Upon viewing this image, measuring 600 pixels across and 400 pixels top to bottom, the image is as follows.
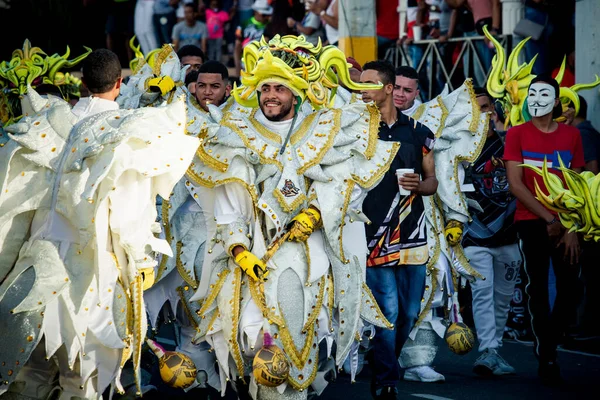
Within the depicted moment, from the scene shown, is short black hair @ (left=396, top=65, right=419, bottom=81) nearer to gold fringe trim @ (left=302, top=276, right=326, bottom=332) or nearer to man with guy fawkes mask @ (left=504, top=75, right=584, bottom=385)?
man with guy fawkes mask @ (left=504, top=75, right=584, bottom=385)

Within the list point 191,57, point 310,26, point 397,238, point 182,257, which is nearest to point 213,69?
point 191,57

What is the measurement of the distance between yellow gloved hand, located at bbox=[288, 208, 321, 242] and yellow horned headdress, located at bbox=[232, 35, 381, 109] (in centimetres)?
79

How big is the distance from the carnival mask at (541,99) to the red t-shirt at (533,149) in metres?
0.12

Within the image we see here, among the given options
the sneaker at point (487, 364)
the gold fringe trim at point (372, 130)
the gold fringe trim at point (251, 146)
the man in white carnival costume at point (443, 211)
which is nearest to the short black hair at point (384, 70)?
the man in white carnival costume at point (443, 211)

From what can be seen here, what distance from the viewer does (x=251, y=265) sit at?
7.40m

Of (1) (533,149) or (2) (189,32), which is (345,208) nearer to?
(1) (533,149)

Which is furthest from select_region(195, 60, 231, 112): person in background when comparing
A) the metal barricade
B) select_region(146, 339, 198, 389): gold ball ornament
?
the metal barricade

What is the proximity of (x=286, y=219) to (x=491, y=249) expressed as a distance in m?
3.36

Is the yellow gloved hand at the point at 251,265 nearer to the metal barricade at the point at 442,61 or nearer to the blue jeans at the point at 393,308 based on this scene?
the blue jeans at the point at 393,308

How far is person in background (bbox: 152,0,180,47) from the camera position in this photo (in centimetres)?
1919

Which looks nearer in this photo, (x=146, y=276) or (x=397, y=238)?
(x=146, y=276)

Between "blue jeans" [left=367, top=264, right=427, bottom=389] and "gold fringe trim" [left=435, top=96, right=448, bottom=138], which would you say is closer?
"blue jeans" [left=367, top=264, right=427, bottom=389]

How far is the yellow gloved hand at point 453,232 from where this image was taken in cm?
990

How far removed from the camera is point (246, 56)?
316 inches
